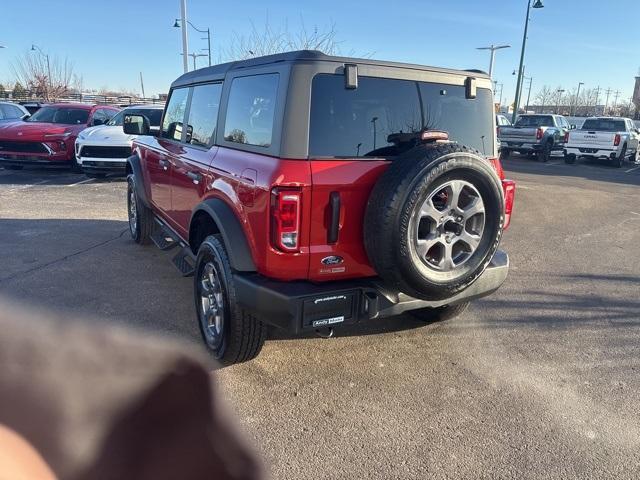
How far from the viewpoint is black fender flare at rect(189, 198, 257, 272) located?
3.12 m

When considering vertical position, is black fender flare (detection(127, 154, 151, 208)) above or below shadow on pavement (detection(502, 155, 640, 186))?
above

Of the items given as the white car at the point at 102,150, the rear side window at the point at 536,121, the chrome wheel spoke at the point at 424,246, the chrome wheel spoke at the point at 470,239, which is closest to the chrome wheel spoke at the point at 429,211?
the chrome wheel spoke at the point at 424,246

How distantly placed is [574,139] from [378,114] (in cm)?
1827

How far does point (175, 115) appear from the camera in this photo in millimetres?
5086

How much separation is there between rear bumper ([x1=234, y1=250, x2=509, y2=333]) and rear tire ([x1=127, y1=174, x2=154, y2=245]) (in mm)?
3397

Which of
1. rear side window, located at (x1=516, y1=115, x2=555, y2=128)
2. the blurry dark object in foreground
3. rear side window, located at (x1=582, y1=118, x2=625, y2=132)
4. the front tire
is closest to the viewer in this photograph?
the blurry dark object in foreground

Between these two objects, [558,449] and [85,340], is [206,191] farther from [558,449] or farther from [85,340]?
[558,449]

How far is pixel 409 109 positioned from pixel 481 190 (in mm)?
687

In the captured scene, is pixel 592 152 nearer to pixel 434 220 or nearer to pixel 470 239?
pixel 470 239

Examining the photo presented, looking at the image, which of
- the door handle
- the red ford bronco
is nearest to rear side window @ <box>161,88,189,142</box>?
the door handle

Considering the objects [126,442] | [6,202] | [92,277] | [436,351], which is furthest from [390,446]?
[6,202]

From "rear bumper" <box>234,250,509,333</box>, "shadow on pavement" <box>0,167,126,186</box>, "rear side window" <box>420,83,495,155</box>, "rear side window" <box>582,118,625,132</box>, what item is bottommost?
"shadow on pavement" <box>0,167,126,186</box>

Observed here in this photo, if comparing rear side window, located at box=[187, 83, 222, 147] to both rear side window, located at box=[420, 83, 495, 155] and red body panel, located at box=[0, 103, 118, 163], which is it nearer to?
Answer: rear side window, located at box=[420, 83, 495, 155]

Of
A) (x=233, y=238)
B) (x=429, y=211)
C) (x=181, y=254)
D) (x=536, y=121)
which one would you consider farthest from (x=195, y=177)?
(x=536, y=121)
